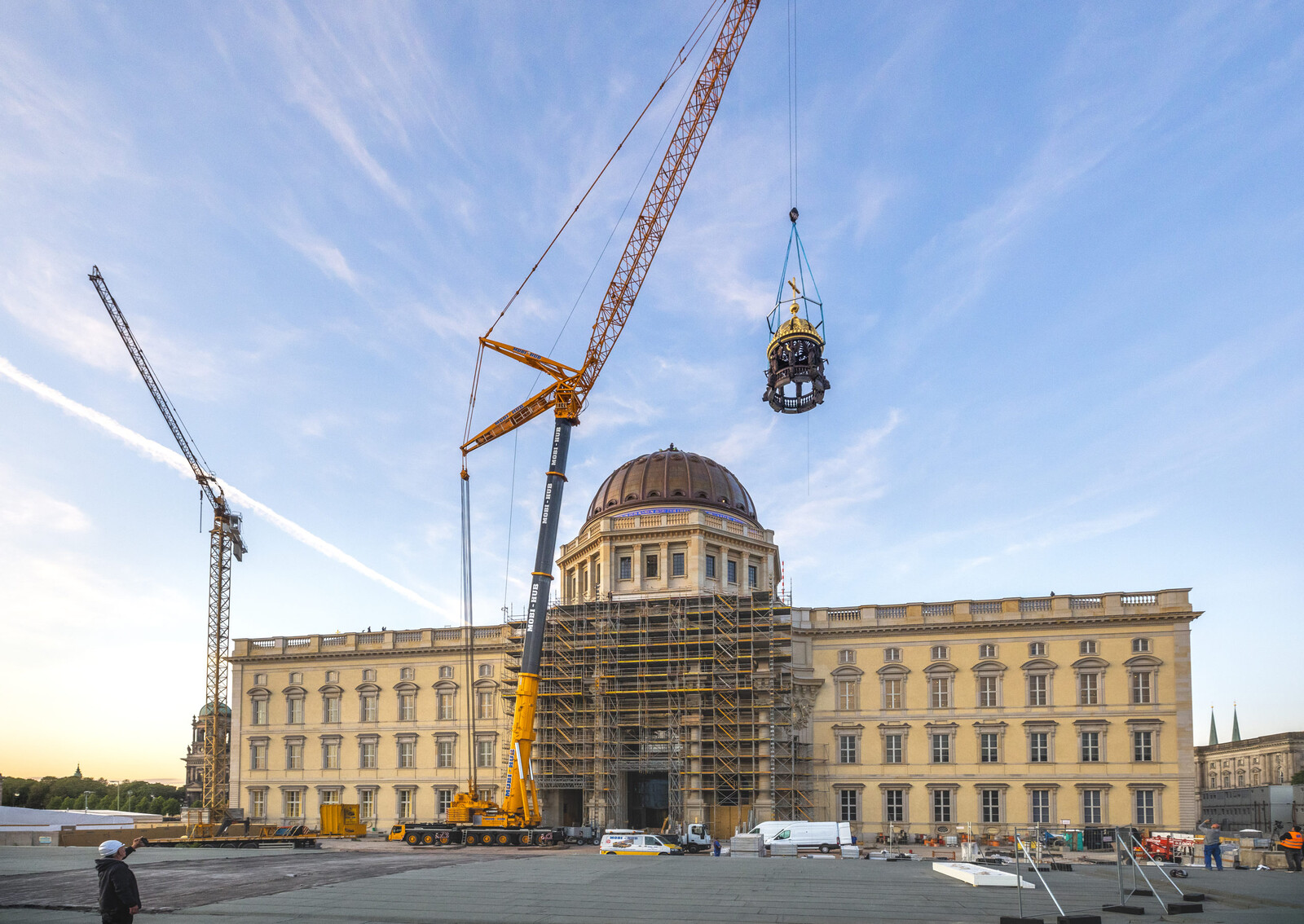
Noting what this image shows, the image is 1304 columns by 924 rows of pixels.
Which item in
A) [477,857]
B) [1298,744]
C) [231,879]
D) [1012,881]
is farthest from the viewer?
[1298,744]

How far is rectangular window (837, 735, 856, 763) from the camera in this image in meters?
71.1

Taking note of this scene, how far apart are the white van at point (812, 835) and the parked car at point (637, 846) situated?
5.12 metres

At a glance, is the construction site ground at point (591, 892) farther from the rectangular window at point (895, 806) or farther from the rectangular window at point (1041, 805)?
the rectangular window at point (895, 806)

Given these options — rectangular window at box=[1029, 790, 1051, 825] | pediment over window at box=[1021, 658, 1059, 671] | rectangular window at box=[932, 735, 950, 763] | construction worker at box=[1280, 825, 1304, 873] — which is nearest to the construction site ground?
construction worker at box=[1280, 825, 1304, 873]

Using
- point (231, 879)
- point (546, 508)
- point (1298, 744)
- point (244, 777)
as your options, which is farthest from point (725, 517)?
point (1298, 744)

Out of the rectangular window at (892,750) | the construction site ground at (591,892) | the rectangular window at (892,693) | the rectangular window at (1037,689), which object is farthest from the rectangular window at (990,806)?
the construction site ground at (591,892)

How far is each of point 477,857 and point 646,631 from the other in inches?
1133

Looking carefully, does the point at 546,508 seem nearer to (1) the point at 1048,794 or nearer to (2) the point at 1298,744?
(1) the point at 1048,794

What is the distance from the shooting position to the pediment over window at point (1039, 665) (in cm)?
6806

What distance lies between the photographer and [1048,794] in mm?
66688

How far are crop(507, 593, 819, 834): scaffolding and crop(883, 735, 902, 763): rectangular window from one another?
16.9 ft

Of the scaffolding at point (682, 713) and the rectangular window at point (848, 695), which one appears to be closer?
the scaffolding at point (682, 713)

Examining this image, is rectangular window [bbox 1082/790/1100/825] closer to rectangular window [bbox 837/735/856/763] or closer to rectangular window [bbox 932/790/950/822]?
rectangular window [bbox 932/790/950/822]

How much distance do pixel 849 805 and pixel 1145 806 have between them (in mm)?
18824
